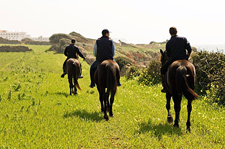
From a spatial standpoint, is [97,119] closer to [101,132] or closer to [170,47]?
[101,132]

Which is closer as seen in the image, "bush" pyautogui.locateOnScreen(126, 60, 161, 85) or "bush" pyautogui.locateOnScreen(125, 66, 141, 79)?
"bush" pyautogui.locateOnScreen(126, 60, 161, 85)

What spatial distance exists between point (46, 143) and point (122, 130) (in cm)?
234

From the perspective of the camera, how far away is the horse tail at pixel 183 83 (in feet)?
19.4

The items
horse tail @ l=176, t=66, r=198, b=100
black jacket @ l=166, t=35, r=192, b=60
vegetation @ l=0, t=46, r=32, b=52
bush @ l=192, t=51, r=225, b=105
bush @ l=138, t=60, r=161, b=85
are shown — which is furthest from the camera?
vegetation @ l=0, t=46, r=32, b=52

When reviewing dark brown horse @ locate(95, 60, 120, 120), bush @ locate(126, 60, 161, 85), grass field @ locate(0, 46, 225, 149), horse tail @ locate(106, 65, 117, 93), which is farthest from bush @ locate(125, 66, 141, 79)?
horse tail @ locate(106, 65, 117, 93)

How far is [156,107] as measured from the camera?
9297 mm

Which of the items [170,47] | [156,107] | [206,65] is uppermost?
[170,47]

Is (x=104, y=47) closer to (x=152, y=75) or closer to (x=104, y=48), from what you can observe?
(x=104, y=48)

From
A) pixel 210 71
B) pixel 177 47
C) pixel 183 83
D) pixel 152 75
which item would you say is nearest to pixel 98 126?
pixel 183 83

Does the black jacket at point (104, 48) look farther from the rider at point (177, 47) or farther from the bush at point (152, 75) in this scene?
the bush at point (152, 75)

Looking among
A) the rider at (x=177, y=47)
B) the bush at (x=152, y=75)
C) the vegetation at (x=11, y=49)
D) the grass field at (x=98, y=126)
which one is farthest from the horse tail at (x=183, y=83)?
the vegetation at (x=11, y=49)

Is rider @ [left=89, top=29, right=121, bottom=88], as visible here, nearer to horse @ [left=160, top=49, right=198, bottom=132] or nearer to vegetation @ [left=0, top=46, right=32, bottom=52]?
horse @ [left=160, top=49, right=198, bottom=132]

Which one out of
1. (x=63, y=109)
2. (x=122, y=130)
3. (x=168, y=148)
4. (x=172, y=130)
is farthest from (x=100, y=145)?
(x=63, y=109)

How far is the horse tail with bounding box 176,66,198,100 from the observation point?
19.4 feet
